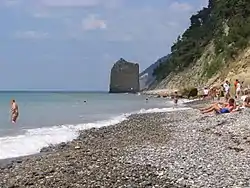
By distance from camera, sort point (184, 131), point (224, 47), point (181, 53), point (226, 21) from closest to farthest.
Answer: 1. point (184, 131)
2. point (224, 47)
3. point (226, 21)
4. point (181, 53)

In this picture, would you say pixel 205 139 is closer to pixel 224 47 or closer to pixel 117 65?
pixel 224 47

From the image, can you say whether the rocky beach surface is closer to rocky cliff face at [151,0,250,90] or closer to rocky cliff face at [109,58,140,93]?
rocky cliff face at [151,0,250,90]

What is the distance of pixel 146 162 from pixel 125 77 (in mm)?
149285

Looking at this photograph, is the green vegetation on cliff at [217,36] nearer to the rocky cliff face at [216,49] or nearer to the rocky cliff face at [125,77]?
the rocky cliff face at [216,49]

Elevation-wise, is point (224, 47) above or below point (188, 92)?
above

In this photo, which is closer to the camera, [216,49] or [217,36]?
[216,49]

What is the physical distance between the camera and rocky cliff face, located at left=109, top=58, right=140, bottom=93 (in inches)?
6358

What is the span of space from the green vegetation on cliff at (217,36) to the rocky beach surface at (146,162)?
4414 cm

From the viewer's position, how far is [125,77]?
16150 centimetres

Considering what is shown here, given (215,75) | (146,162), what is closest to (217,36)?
(215,75)

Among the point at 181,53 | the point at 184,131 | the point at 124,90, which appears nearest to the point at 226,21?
the point at 181,53

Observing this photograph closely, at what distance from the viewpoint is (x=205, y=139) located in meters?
16.4

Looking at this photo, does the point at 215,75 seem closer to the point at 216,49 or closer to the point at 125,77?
the point at 216,49

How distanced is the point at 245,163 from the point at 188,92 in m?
48.4
